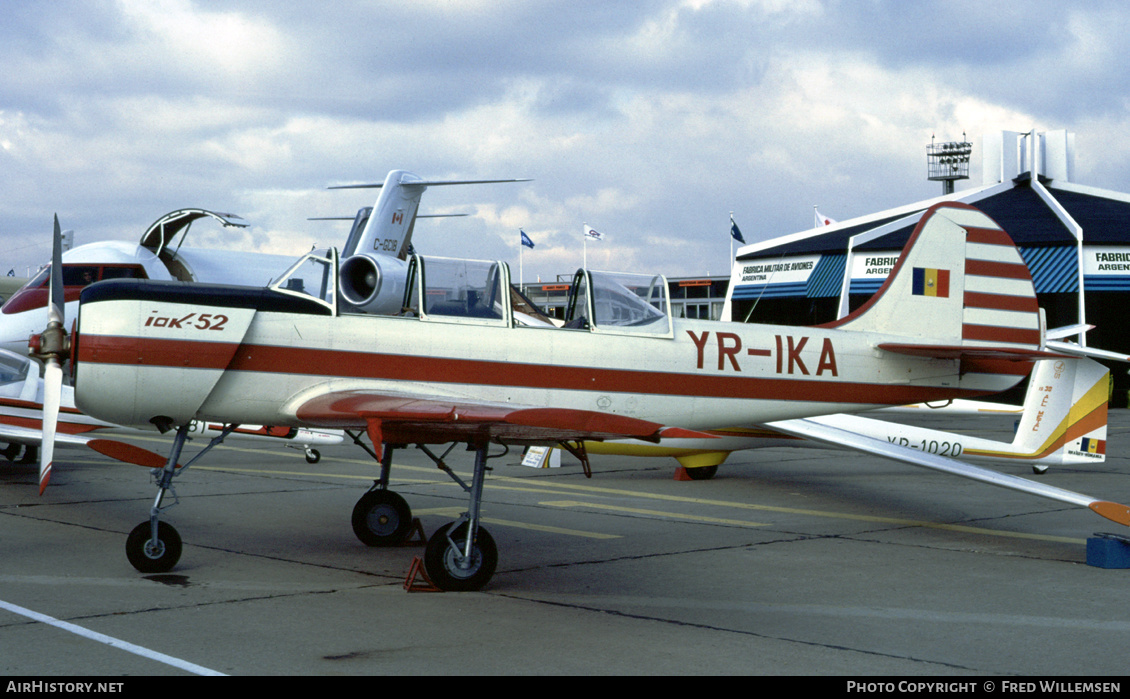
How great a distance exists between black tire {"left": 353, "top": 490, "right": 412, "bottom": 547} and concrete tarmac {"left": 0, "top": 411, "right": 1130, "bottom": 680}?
0.18 m

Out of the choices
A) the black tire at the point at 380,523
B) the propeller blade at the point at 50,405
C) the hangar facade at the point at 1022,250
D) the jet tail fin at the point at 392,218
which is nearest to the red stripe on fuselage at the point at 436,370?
the propeller blade at the point at 50,405

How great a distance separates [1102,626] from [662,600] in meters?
2.81

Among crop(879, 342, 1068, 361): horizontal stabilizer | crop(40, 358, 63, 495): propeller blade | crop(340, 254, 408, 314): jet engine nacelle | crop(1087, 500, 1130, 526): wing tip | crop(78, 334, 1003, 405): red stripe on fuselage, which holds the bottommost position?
crop(1087, 500, 1130, 526): wing tip

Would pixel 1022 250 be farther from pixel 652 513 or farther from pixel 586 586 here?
pixel 586 586

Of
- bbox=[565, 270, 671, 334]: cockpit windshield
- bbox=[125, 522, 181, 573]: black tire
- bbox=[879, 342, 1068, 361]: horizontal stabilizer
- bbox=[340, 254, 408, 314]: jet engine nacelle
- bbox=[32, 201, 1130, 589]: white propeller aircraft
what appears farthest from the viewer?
bbox=[340, 254, 408, 314]: jet engine nacelle

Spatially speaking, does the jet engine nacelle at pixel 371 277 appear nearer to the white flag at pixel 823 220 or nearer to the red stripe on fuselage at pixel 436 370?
the red stripe on fuselage at pixel 436 370

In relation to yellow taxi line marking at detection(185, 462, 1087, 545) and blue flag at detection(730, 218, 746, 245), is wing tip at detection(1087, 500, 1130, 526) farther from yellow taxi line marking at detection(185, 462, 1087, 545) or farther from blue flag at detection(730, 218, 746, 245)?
blue flag at detection(730, 218, 746, 245)

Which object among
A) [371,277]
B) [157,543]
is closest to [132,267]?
[371,277]

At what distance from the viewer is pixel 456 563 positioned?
7121mm

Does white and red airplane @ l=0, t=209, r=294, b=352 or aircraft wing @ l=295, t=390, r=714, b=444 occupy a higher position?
white and red airplane @ l=0, t=209, r=294, b=352

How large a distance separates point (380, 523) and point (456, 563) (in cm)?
199

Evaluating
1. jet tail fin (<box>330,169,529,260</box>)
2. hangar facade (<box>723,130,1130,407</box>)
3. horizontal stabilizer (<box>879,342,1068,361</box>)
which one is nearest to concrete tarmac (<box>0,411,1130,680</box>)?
horizontal stabilizer (<box>879,342,1068,361</box>)

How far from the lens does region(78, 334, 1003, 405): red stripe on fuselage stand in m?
7.11

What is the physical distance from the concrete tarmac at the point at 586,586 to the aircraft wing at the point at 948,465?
0.52 metres
